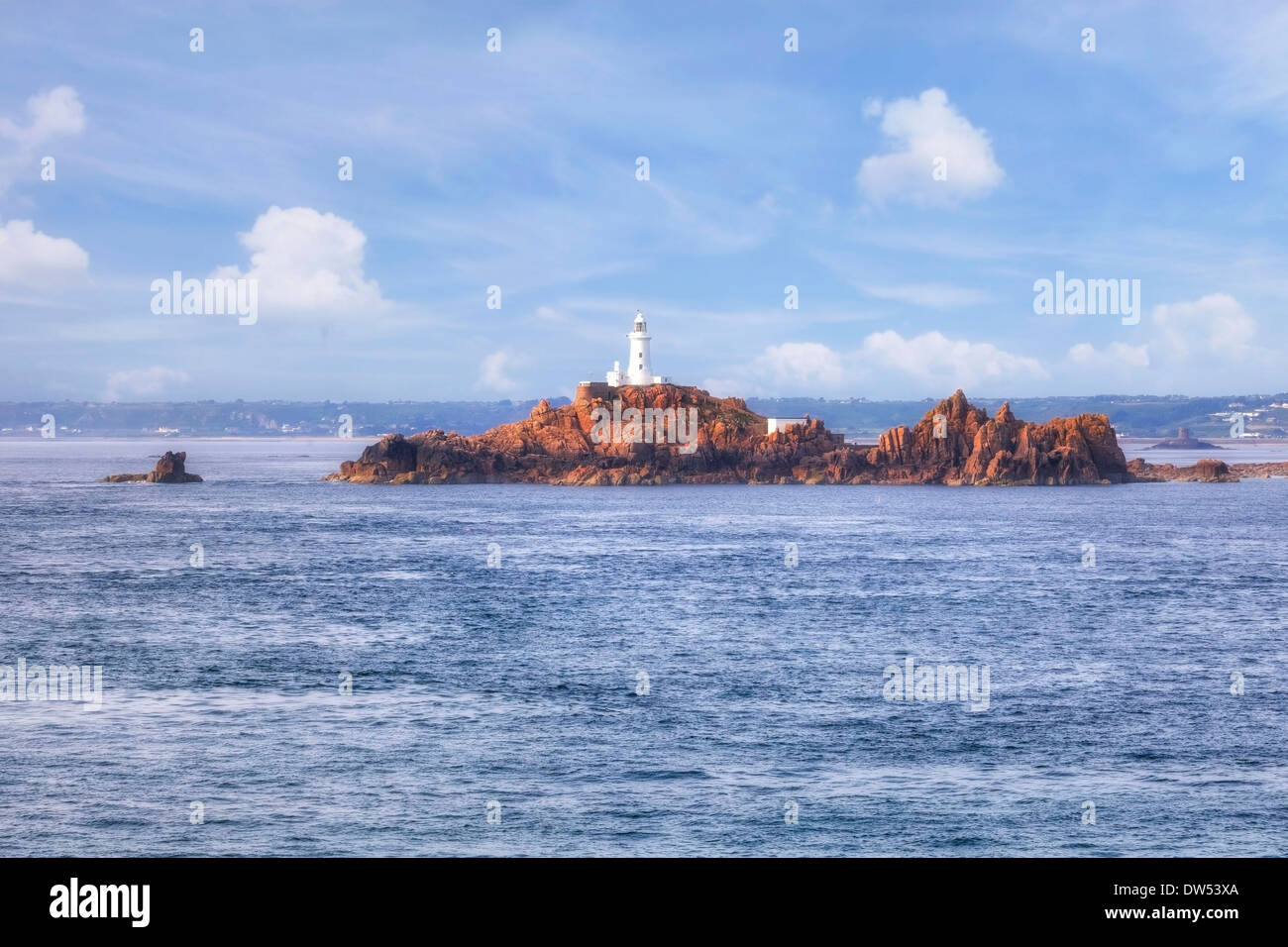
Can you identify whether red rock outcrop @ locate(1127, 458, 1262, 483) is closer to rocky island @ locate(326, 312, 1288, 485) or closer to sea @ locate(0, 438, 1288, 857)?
rocky island @ locate(326, 312, 1288, 485)

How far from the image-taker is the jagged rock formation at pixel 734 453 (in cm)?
16050

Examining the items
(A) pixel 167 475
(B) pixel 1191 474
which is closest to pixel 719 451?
(B) pixel 1191 474

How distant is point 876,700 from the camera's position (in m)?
36.2

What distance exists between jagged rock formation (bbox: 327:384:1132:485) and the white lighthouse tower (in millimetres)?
2073

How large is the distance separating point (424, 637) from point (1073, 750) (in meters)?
26.3

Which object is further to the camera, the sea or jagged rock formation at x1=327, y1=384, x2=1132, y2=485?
jagged rock formation at x1=327, y1=384, x2=1132, y2=485

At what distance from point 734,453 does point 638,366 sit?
21.6 meters

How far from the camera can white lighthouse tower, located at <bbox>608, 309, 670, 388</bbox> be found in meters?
177

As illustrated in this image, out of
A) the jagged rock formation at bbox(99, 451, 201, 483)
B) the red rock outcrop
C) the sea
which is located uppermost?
the jagged rock formation at bbox(99, 451, 201, 483)

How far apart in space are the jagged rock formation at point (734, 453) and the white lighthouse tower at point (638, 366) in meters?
2.07

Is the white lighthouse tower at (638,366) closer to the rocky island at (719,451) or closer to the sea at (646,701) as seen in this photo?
the rocky island at (719,451)

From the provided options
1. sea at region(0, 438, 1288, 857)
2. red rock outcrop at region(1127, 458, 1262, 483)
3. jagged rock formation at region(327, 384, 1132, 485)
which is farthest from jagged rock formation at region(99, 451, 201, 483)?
red rock outcrop at region(1127, 458, 1262, 483)
